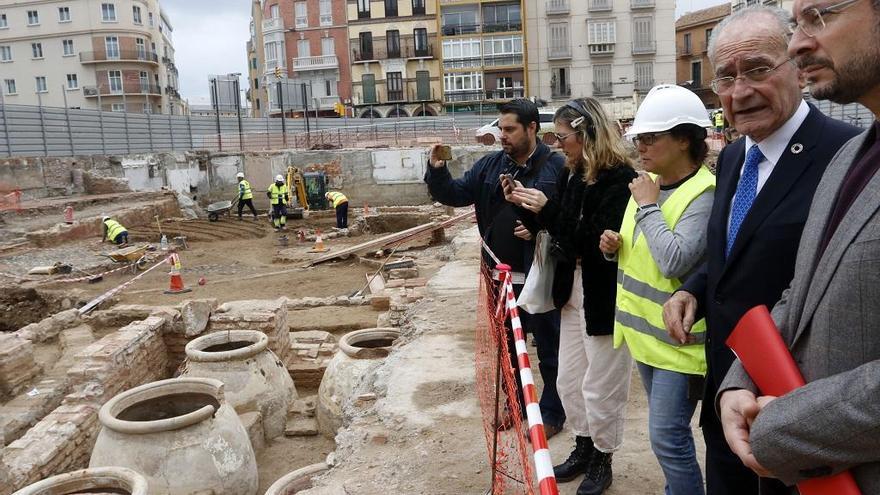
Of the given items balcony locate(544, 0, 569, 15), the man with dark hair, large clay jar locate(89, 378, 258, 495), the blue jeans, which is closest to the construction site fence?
balcony locate(544, 0, 569, 15)

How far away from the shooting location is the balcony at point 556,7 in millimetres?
43562

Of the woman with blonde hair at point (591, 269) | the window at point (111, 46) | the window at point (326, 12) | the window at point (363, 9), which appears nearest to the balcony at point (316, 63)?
the window at point (326, 12)

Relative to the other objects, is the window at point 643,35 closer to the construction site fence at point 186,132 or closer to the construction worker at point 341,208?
the construction site fence at point 186,132

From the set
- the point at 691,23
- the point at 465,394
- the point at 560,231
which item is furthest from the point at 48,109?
the point at 691,23

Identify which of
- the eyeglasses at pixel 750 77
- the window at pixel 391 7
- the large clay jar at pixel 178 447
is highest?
the window at pixel 391 7

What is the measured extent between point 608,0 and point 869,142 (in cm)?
4576

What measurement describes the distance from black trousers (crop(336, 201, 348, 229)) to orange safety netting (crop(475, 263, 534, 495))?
1492cm

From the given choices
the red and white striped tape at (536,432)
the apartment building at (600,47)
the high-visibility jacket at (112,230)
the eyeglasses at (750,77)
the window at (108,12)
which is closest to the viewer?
the red and white striped tape at (536,432)

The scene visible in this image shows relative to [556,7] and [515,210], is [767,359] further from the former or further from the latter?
[556,7]

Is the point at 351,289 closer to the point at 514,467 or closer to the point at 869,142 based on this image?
the point at 514,467

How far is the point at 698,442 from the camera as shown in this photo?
3889 millimetres

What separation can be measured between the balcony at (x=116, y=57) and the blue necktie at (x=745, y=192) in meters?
58.3

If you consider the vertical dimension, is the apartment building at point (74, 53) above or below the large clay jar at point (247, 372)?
above

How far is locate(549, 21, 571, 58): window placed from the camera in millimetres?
44000
